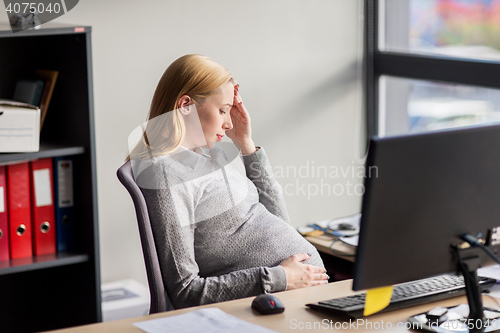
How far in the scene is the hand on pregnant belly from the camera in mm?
1615

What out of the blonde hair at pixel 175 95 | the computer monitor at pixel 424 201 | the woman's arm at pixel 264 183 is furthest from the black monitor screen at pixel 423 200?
the woman's arm at pixel 264 183

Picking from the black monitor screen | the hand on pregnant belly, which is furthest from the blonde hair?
the black monitor screen

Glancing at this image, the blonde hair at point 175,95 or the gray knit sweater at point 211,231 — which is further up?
the blonde hair at point 175,95

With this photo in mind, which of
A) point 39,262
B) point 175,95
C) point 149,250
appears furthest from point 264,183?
point 39,262

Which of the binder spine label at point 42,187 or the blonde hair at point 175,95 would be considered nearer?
the blonde hair at point 175,95

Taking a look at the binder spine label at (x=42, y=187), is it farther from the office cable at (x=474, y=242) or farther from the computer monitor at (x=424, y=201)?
the office cable at (x=474, y=242)

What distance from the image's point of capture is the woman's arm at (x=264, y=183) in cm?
197

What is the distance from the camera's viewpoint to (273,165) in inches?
113

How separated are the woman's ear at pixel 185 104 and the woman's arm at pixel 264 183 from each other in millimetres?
347

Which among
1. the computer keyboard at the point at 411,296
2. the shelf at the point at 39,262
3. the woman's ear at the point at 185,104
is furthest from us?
the shelf at the point at 39,262

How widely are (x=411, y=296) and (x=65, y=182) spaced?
4.17ft

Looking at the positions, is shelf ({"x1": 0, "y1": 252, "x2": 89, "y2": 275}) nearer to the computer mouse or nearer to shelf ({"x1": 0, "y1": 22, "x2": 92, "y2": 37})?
shelf ({"x1": 0, "y1": 22, "x2": 92, "y2": 37})

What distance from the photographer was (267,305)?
1271mm

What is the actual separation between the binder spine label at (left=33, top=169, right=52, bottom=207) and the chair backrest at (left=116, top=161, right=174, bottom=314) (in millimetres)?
564
